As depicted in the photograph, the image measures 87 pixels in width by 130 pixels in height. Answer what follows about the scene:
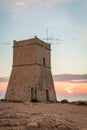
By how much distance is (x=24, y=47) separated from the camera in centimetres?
3134

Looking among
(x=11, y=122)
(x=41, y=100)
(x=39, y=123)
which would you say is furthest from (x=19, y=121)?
(x=41, y=100)

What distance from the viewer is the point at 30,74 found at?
29828 millimetres

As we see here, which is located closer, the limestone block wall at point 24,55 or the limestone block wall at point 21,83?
the limestone block wall at point 21,83

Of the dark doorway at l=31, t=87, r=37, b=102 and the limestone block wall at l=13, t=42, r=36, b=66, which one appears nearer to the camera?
the dark doorway at l=31, t=87, r=37, b=102

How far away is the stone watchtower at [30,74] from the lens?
29.2 metres

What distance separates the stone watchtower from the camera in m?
29.2

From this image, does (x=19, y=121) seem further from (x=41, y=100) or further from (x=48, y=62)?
(x=48, y=62)

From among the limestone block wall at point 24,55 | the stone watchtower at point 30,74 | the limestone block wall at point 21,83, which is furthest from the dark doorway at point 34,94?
the limestone block wall at point 24,55

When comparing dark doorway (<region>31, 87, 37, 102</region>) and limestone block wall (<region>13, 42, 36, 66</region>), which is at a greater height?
limestone block wall (<region>13, 42, 36, 66</region>)

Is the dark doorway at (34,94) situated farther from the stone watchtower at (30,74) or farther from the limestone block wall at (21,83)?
the limestone block wall at (21,83)

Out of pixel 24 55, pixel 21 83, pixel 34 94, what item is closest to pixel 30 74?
pixel 21 83

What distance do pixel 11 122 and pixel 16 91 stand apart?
65.3 ft

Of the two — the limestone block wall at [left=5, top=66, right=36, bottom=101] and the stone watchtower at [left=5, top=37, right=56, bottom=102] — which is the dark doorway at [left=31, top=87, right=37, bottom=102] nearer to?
the stone watchtower at [left=5, top=37, right=56, bottom=102]

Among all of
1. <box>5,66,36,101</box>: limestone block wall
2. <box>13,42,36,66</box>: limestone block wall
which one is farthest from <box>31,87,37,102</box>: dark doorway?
<box>13,42,36,66</box>: limestone block wall
